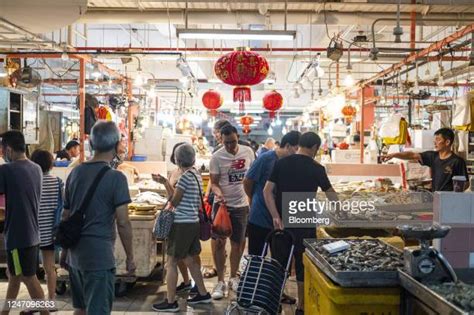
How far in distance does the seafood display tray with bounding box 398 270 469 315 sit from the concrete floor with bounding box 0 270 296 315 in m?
2.96

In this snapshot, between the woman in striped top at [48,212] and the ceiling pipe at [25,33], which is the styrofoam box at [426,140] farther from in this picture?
the woman in striped top at [48,212]

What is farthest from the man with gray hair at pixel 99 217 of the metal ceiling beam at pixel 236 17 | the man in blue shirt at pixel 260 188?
the metal ceiling beam at pixel 236 17

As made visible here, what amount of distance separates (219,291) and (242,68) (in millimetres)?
2707

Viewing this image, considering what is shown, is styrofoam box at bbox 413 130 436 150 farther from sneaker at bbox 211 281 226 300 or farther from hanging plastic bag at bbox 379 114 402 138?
sneaker at bbox 211 281 226 300

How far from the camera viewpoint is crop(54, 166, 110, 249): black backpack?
11.5 feet

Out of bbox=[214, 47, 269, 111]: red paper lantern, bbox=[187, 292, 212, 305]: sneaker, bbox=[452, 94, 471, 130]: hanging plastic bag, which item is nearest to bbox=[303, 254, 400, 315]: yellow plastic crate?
bbox=[187, 292, 212, 305]: sneaker

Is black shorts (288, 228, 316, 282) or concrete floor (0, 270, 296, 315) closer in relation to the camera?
black shorts (288, 228, 316, 282)

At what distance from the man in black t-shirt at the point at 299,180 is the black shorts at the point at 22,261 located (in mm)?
2294

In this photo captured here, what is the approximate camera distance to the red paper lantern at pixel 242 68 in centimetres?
635

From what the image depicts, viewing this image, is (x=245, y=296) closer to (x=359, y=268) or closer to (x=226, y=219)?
(x=359, y=268)

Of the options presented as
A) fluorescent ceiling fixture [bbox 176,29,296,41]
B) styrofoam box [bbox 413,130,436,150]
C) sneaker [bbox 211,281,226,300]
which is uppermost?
fluorescent ceiling fixture [bbox 176,29,296,41]

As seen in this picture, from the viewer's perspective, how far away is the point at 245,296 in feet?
13.4

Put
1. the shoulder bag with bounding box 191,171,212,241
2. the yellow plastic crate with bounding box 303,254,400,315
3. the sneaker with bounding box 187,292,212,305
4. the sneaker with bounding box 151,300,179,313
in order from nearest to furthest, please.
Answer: the yellow plastic crate with bounding box 303,254,400,315 < the sneaker with bounding box 151,300,179,313 < the shoulder bag with bounding box 191,171,212,241 < the sneaker with bounding box 187,292,212,305

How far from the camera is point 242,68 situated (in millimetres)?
6348
